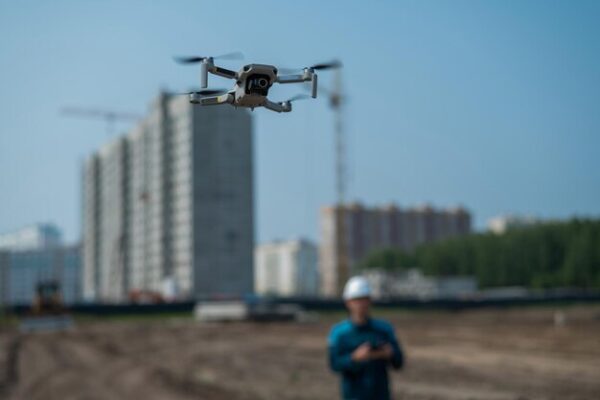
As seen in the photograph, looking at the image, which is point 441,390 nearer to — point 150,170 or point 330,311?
point 330,311

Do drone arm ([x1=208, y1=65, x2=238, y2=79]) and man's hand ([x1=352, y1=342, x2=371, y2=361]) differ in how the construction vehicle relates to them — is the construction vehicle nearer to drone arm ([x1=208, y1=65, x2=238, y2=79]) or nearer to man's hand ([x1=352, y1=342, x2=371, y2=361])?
man's hand ([x1=352, y1=342, x2=371, y2=361])

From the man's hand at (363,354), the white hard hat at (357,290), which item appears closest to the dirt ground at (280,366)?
the white hard hat at (357,290)

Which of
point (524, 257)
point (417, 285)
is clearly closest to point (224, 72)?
point (524, 257)

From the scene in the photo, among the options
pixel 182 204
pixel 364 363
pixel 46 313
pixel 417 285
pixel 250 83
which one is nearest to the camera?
pixel 250 83

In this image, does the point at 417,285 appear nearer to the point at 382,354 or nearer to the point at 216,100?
the point at 382,354

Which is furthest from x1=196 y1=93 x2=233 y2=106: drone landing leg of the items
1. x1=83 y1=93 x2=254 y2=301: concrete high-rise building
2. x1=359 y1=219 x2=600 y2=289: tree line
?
x1=359 y1=219 x2=600 y2=289: tree line

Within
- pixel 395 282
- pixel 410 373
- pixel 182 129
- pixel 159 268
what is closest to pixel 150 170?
pixel 159 268
